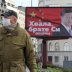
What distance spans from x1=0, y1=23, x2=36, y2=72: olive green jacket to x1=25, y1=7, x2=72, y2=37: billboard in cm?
2967

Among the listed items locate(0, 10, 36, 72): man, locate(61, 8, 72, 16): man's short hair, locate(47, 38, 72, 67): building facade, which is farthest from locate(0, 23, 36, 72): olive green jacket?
locate(47, 38, 72, 67): building facade

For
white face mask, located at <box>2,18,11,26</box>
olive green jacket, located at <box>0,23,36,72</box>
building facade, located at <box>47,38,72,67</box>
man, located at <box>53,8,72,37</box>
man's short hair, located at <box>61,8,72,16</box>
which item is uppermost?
white face mask, located at <box>2,18,11,26</box>

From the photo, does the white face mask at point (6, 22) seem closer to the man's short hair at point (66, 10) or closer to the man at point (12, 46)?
the man at point (12, 46)

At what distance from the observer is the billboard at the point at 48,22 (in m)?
36.4

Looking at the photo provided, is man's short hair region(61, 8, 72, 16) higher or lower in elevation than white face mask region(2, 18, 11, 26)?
lower

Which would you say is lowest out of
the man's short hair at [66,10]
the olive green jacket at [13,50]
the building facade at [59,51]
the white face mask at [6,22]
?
the building facade at [59,51]

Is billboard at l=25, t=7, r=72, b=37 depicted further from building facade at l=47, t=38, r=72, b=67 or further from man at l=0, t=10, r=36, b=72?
building facade at l=47, t=38, r=72, b=67

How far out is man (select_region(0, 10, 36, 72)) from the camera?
21.4 feet

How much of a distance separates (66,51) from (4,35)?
89251mm

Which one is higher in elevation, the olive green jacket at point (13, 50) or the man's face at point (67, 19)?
the olive green jacket at point (13, 50)

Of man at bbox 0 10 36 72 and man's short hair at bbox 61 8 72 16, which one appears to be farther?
man's short hair at bbox 61 8 72 16

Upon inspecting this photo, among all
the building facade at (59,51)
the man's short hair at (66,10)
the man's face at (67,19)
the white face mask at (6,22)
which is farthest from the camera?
the building facade at (59,51)

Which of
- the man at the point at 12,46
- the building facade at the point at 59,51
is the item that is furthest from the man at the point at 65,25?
the building facade at the point at 59,51

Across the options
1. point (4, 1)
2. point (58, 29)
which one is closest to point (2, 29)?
point (58, 29)
